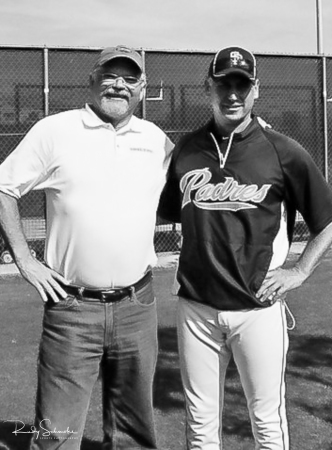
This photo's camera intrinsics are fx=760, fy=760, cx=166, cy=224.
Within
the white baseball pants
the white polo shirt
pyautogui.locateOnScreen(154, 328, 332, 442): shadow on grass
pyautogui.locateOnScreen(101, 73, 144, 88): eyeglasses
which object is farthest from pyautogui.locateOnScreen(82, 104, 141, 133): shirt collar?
Answer: pyautogui.locateOnScreen(154, 328, 332, 442): shadow on grass

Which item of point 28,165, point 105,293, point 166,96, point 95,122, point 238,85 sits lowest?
point 105,293

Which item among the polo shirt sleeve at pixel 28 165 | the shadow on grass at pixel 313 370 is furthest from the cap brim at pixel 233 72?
the shadow on grass at pixel 313 370

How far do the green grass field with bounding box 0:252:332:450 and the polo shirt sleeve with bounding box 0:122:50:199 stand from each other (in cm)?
182

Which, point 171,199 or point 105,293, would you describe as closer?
point 105,293

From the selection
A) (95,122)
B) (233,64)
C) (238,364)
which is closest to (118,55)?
(95,122)

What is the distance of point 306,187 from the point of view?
10.7 ft

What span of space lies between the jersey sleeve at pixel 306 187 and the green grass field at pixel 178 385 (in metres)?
1.59

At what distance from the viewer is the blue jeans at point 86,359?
11.2 feet

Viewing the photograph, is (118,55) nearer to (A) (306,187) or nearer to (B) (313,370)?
(A) (306,187)

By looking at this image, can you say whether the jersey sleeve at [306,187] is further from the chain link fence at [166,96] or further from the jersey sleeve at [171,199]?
the chain link fence at [166,96]

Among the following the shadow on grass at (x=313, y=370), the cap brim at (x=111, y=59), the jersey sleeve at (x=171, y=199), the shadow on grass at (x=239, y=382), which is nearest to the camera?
the cap brim at (x=111, y=59)

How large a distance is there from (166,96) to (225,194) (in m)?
9.08

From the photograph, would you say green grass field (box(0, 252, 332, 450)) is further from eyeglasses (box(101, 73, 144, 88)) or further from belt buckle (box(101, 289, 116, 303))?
eyeglasses (box(101, 73, 144, 88))

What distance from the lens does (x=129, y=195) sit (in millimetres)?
3369
